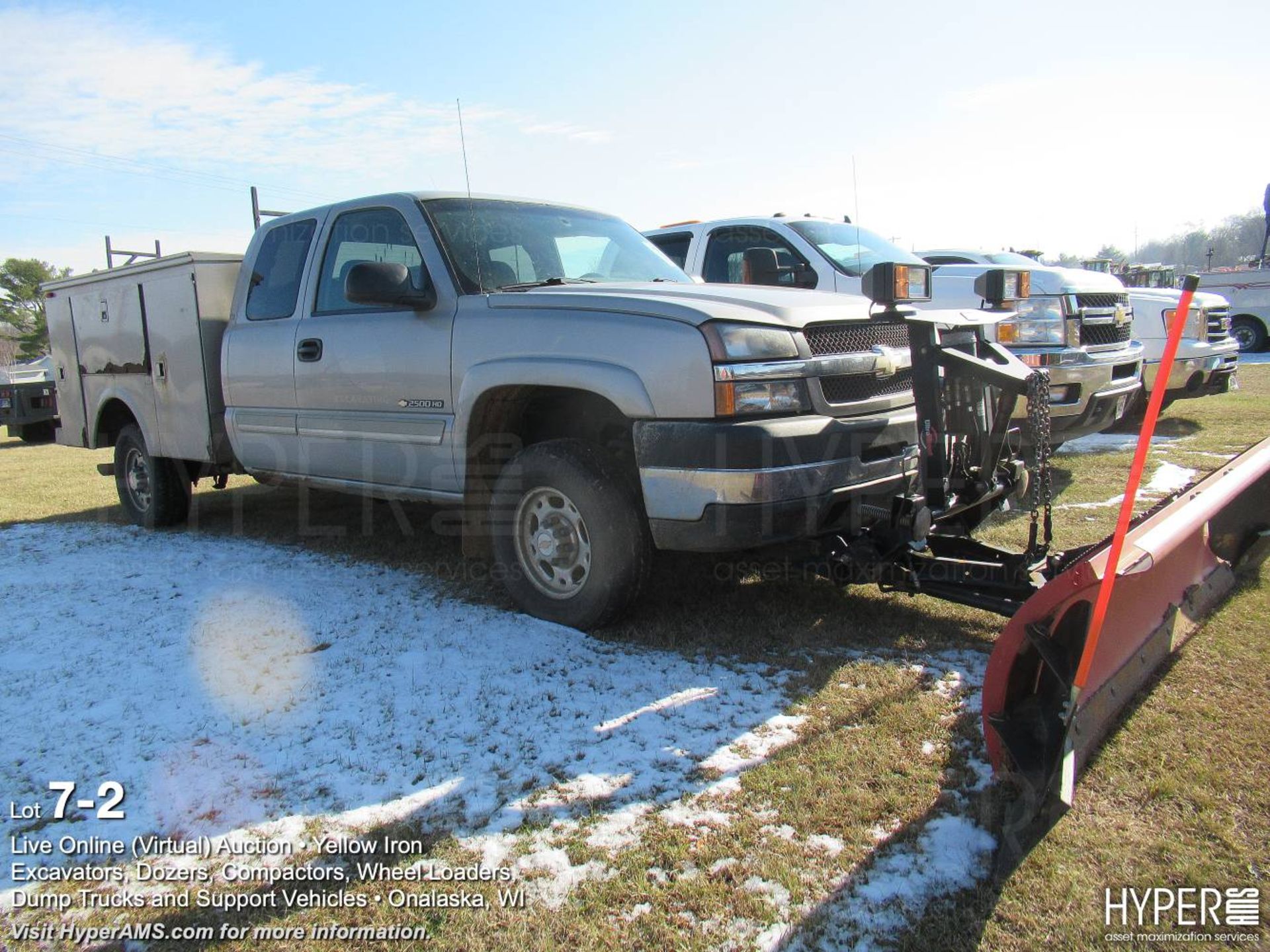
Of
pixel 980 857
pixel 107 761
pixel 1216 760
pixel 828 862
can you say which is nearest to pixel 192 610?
pixel 107 761

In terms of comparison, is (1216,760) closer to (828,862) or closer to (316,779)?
(828,862)

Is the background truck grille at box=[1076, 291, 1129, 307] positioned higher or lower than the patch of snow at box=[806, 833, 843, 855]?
higher

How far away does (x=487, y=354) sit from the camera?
13.3 feet

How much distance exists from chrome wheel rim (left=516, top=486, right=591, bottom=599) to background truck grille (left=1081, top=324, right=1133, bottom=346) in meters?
4.65

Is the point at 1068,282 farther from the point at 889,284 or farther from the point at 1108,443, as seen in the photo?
the point at 889,284

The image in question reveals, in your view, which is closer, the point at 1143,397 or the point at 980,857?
the point at 980,857

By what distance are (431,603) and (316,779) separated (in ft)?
5.69

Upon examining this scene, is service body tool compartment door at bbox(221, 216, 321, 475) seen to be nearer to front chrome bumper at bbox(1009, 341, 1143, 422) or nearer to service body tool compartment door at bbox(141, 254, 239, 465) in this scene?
service body tool compartment door at bbox(141, 254, 239, 465)

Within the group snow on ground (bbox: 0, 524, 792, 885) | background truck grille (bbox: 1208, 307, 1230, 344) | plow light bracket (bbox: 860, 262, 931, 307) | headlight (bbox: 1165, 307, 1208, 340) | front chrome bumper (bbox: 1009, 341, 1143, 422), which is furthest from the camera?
background truck grille (bbox: 1208, 307, 1230, 344)

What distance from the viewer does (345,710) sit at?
3.37m

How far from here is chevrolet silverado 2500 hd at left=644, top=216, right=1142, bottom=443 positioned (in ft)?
20.8

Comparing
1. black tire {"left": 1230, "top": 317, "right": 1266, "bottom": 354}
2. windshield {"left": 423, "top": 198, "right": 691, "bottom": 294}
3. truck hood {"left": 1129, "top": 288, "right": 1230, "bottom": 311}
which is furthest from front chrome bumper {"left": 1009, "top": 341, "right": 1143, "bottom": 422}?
black tire {"left": 1230, "top": 317, "right": 1266, "bottom": 354}

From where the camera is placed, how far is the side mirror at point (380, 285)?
407cm

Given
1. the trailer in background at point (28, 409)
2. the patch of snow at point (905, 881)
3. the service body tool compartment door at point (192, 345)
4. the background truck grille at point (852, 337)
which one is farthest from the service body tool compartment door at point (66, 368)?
the patch of snow at point (905, 881)
